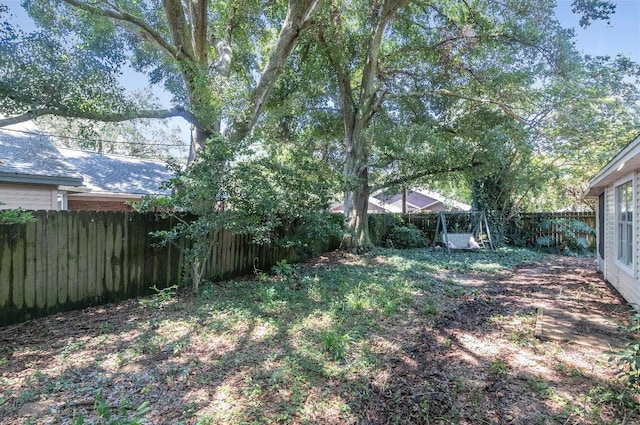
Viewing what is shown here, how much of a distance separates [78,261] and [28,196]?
392 cm

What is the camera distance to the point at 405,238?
13.0 metres

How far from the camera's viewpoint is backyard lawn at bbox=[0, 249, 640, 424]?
2.41 meters

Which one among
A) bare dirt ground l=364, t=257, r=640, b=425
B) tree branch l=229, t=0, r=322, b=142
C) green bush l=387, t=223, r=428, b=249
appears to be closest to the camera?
bare dirt ground l=364, t=257, r=640, b=425

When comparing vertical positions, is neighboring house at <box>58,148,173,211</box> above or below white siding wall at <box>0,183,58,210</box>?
above

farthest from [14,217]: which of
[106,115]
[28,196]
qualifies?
[28,196]

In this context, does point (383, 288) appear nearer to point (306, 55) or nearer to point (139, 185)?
point (306, 55)

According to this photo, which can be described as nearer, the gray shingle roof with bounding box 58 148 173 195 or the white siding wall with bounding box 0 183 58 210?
the white siding wall with bounding box 0 183 58 210

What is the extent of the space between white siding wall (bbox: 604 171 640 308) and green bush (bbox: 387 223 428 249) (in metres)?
6.40

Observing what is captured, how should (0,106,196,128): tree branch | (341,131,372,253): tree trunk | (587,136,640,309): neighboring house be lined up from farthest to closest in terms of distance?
(341,131,372,253): tree trunk, (0,106,196,128): tree branch, (587,136,640,309): neighboring house

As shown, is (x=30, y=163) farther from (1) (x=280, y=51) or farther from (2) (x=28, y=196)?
(1) (x=280, y=51)

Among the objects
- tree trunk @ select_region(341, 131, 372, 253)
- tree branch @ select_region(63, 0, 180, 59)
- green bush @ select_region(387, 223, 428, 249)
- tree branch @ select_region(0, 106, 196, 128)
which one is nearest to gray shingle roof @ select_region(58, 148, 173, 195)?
tree branch @ select_region(0, 106, 196, 128)

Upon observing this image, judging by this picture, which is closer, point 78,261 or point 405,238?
point 78,261

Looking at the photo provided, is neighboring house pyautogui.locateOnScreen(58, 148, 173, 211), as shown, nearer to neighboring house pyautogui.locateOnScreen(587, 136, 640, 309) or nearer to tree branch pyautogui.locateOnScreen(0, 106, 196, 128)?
tree branch pyautogui.locateOnScreen(0, 106, 196, 128)

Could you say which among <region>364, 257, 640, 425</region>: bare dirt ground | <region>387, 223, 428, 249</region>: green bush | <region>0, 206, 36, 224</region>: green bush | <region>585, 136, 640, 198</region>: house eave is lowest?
<region>364, 257, 640, 425</region>: bare dirt ground
